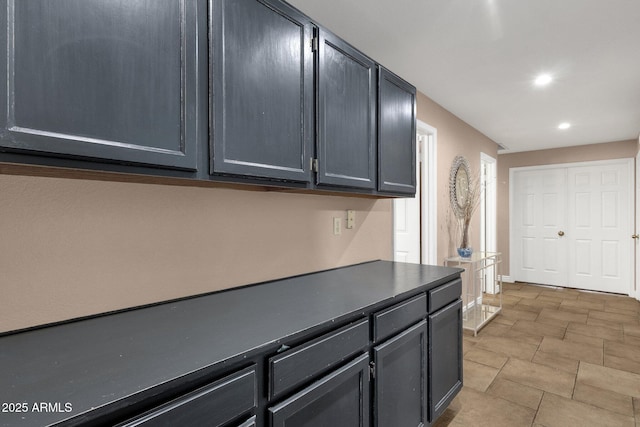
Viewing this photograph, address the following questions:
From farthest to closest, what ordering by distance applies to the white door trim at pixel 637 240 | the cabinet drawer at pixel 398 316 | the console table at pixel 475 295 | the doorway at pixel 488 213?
the doorway at pixel 488 213 < the white door trim at pixel 637 240 < the console table at pixel 475 295 < the cabinet drawer at pixel 398 316

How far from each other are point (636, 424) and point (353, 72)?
2.72 m

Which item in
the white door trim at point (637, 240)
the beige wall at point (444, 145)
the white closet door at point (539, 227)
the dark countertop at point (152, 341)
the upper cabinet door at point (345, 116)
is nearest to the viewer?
the dark countertop at point (152, 341)

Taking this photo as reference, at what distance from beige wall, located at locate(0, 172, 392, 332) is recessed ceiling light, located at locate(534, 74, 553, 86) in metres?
2.39

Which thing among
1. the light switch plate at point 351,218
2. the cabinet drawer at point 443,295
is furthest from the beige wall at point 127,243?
the cabinet drawer at point 443,295

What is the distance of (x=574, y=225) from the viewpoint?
5594mm

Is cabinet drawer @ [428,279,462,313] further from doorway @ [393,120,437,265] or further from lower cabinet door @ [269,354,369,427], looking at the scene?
doorway @ [393,120,437,265]

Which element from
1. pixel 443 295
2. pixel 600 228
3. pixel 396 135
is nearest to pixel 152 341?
pixel 443 295

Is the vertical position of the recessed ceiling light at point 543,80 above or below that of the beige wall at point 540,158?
above

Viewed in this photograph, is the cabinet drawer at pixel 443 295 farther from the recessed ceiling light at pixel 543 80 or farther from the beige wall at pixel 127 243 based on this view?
the recessed ceiling light at pixel 543 80

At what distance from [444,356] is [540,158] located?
539 cm

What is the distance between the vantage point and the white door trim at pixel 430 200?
3441 millimetres

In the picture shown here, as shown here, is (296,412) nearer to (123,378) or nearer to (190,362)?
(190,362)

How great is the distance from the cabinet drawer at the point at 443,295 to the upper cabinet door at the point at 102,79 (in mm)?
1418

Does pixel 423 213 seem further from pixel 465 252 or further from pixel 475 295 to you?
pixel 475 295
